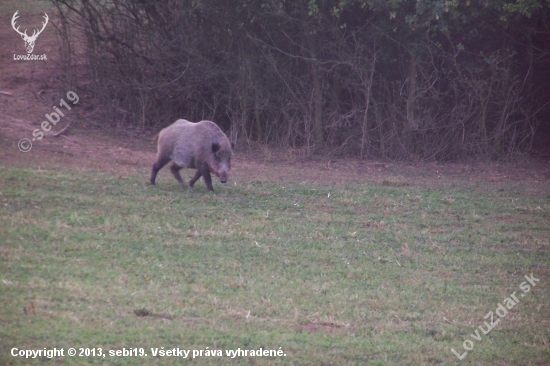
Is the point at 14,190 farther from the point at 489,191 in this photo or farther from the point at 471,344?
the point at 489,191

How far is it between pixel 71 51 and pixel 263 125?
599 cm

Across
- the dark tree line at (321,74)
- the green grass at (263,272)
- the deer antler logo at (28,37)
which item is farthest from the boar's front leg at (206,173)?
the deer antler logo at (28,37)

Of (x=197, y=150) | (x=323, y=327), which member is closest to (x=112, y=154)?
(x=197, y=150)

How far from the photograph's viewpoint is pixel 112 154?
13.9 meters

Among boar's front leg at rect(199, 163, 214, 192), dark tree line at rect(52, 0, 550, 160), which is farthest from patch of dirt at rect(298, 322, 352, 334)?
dark tree line at rect(52, 0, 550, 160)

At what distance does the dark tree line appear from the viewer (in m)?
16.2

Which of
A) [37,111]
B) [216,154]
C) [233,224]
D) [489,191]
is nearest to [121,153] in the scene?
[37,111]

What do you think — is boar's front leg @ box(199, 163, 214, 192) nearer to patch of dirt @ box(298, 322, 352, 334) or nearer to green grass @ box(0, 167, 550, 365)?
green grass @ box(0, 167, 550, 365)

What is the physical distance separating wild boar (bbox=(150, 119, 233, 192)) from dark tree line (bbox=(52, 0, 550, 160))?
18.2 ft

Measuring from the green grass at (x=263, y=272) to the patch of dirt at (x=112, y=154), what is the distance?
1739mm

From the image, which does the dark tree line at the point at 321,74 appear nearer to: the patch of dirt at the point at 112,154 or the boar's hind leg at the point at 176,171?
the patch of dirt at the point at 112,154

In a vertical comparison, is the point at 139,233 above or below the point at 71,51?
below

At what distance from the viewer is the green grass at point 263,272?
207 inches

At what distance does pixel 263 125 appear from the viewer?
17.3 meters
